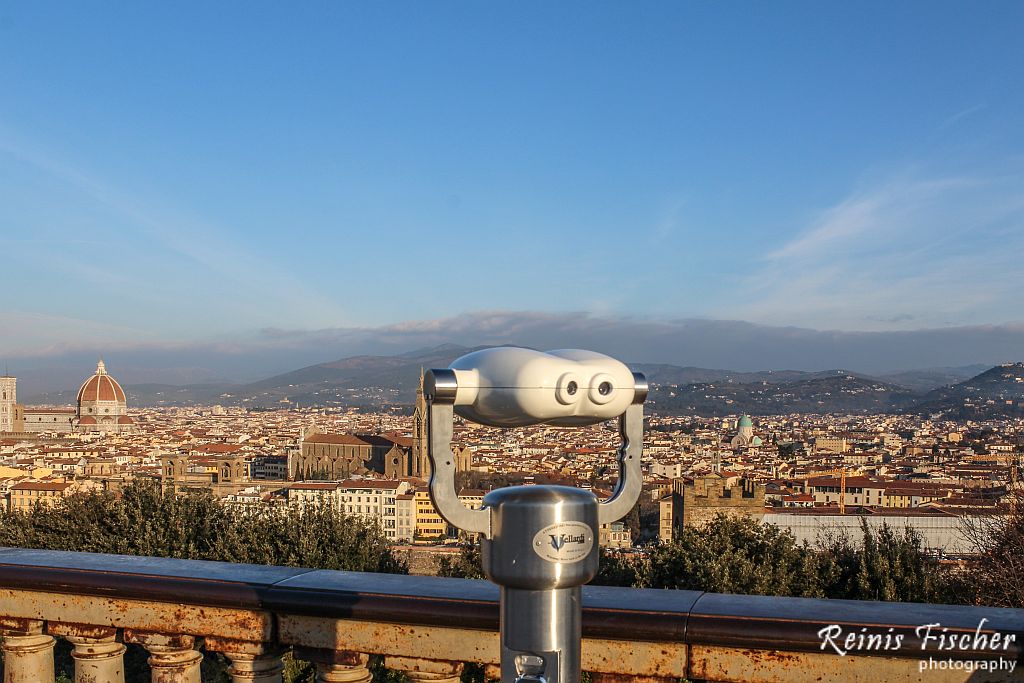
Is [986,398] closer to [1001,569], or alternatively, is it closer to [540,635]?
[1001,569]

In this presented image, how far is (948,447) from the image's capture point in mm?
50188

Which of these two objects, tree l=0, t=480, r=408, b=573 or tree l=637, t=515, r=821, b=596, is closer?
tree l=637, t=515, r=821, b=596

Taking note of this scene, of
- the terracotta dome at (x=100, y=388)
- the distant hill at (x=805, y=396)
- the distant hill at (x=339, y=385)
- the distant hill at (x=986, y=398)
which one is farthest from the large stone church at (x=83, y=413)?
the distant hill at (x=986, y=398)

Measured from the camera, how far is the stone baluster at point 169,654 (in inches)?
70.9

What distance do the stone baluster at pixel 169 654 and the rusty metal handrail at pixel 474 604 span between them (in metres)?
0.08

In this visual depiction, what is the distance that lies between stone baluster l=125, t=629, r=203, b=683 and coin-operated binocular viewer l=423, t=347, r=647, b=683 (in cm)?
95

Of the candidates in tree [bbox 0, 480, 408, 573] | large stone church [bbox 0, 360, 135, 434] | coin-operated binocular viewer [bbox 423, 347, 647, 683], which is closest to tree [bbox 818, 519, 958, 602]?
tree [bbox 0, 480, 408, 573]

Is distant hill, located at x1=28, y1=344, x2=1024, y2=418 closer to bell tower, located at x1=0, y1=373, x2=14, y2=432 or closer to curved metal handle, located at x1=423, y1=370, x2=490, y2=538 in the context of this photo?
bell tower, located at x1=0, y1=373, x2=14, y2=432

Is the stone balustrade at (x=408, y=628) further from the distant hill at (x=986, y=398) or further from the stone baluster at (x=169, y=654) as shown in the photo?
the distant hill at (x=986, y=398)

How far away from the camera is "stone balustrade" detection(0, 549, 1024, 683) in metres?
1.44

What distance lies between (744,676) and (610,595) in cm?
26

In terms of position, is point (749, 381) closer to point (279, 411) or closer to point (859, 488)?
point (279, 411)

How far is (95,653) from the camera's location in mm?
1840

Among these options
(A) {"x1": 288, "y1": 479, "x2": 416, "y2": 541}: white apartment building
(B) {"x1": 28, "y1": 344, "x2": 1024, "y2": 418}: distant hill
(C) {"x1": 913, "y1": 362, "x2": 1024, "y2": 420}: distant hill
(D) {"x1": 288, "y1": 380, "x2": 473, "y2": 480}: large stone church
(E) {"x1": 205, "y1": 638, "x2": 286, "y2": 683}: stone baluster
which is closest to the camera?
(E) {"x1": 205, "y1": 638, "x2": 286, "y2": 683}: stone baluster
